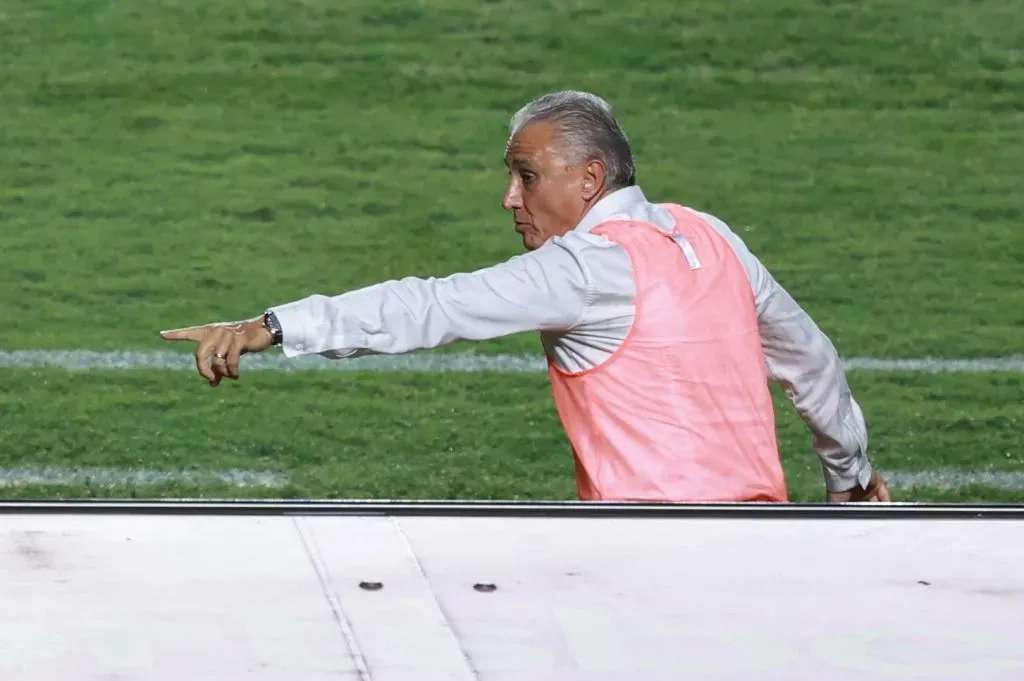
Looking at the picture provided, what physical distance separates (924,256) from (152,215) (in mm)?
3038

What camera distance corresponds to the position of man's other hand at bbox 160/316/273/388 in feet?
6.05

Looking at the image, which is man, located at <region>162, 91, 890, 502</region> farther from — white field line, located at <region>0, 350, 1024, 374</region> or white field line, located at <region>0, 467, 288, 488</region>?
white field line, located at <region>0, 350, 1024, 374</region>

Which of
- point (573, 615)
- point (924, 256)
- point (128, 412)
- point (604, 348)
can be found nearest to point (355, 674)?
point (573, 615)

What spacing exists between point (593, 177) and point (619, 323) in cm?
27

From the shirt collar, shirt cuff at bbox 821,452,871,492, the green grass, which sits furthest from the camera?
the green grass

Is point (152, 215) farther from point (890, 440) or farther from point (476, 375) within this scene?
point (890, 440)

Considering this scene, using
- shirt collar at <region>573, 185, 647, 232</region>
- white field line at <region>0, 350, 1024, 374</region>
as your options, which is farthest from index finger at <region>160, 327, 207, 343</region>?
white field line at <region>0, 350, 1024, 374</region>

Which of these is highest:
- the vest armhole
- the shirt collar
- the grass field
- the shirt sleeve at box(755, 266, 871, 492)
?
the shirt collar

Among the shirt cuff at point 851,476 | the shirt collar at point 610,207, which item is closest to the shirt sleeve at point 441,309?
the shirt collar at point 610,207

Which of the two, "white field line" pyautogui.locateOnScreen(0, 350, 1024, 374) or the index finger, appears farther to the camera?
"white field line" pyautogui.locateOnScreen(0, 350, 1024, 374)

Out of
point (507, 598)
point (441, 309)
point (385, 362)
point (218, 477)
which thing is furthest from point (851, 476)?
point (385, 362)

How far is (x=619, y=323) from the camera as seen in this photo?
2.16m

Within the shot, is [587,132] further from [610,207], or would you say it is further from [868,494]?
[868,494]

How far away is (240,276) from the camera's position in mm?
6727
